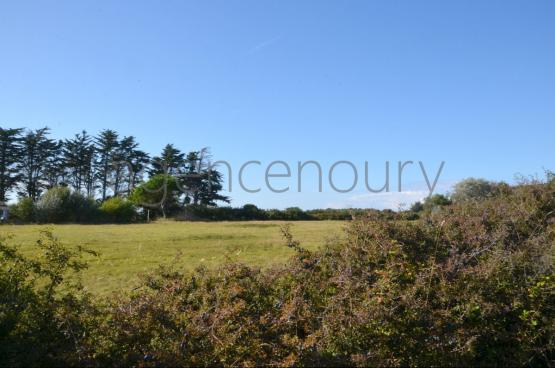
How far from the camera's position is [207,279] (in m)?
4.57

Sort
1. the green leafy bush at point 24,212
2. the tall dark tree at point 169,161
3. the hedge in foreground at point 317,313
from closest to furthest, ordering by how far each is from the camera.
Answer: the hedge in foreground at point 317,313
the green leafy bush at point 24,212
the tall dark tree at point 169,161

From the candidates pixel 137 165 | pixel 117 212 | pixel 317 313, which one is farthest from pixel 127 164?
pixel 317 313

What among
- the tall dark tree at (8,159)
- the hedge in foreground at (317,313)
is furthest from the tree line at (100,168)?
the hedge in foreground at (317,313)

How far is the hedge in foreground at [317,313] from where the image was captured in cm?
338

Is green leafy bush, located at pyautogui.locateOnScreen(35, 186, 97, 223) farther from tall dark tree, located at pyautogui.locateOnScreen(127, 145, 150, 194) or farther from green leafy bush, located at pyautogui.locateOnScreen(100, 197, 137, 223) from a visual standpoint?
tall dark tree, located at pyautogui.locateOnScreen(127, 145, 150, 194)

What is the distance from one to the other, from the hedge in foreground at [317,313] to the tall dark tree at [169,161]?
54512 millimetres

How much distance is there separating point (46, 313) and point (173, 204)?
4601 centimetres

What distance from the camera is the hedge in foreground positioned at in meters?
3.38

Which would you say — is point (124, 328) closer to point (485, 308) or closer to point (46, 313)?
point (46, 313)

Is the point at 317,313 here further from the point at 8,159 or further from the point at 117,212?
the point at 8,159

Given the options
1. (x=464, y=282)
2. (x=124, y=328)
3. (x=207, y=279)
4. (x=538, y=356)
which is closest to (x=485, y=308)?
(x=464, y=282)

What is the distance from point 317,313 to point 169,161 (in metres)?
57.0

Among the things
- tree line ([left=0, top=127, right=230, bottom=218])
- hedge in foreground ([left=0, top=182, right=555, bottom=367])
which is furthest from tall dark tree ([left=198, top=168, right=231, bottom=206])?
hedge in foreground ([left=0, top=182, right=555, bottom=367])

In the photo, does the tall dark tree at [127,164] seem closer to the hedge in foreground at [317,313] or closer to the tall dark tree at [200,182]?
the tall dark tree at [200,182]
